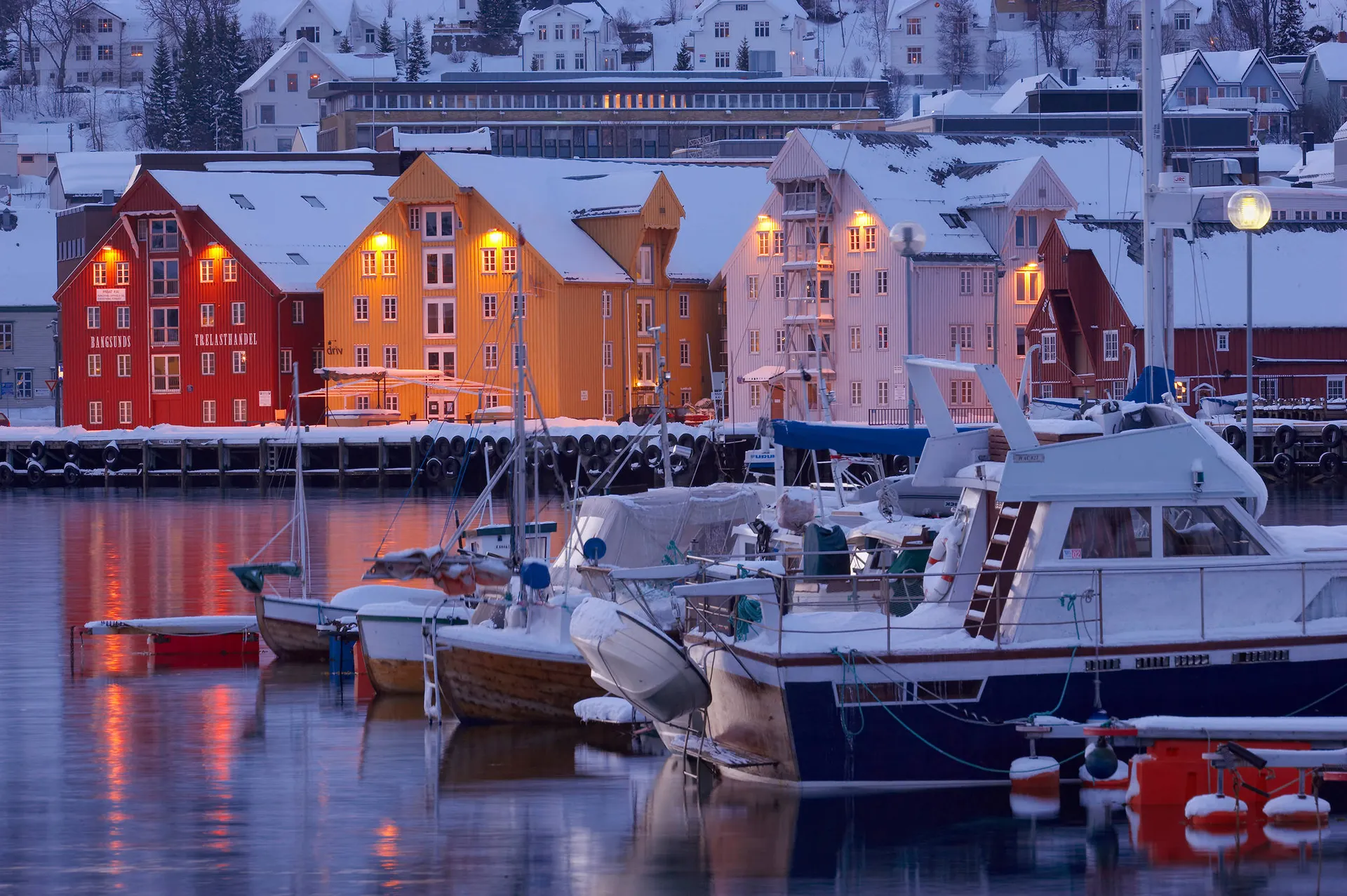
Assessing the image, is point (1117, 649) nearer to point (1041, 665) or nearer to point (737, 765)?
point (1041, 665)

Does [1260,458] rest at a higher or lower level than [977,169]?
lower

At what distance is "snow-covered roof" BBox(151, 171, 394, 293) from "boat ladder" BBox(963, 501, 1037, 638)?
6779 centimetres

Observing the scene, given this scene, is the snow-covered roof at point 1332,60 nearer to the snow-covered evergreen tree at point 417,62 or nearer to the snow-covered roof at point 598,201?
the snow-covered evergreen tree at point 417,62

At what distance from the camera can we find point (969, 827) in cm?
1931

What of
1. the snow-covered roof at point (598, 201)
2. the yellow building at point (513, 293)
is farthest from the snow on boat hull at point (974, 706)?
the snow-covered roof at point (598, 201)


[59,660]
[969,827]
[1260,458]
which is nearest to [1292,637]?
[969,827]

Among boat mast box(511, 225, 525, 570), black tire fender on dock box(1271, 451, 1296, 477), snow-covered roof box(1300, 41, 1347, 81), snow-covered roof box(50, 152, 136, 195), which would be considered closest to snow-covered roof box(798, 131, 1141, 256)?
black tire fender on dock box(1271, 451, 1296, 477)

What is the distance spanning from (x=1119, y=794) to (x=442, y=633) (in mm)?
8971

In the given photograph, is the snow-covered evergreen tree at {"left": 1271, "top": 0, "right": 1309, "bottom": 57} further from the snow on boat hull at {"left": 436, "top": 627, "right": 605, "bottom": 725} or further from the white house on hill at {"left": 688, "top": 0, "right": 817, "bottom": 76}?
the snow on boat hull at {"left": 436, "top": 627, "right": 605, "bottom": 725}

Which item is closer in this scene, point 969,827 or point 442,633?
point 969,827

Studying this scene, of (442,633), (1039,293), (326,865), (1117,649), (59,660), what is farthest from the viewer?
(1039,293)

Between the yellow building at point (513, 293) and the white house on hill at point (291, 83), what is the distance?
93.1 metres

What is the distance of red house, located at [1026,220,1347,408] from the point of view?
7294 cm

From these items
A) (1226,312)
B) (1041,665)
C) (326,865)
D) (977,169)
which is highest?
(977,169)
